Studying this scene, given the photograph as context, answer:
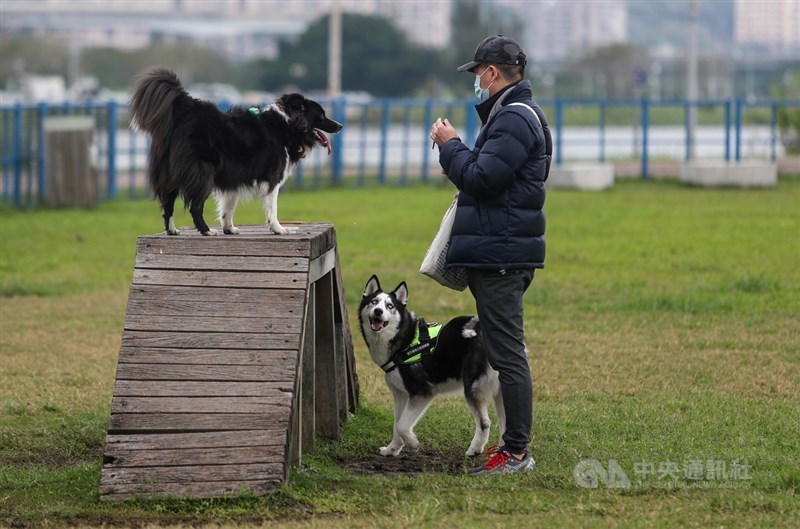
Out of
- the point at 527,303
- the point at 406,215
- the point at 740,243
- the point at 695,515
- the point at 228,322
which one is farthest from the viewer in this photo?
the point at 406,215

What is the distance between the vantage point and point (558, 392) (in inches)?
334

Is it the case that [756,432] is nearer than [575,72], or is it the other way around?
[756,432]

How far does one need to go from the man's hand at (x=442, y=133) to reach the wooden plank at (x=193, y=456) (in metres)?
1.88

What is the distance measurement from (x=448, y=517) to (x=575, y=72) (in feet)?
317

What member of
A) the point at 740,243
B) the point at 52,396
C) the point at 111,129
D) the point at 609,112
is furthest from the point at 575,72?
the point at 52,396

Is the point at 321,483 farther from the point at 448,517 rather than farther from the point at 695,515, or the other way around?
the point at 695,515

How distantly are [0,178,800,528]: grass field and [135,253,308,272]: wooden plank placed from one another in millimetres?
1135

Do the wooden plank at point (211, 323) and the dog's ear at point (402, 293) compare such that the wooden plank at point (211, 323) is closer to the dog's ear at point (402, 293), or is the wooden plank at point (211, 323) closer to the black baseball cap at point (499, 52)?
the dog's ear at point (402, 293)

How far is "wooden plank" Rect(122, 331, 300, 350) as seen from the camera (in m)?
5.92

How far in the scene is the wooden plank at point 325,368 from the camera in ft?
23.3

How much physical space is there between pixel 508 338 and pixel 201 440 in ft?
5.56

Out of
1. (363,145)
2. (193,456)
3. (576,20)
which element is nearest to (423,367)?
(193,456)

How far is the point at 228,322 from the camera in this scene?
5.99m

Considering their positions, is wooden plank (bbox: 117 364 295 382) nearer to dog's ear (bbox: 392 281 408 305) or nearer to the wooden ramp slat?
the wooden ramp slat
